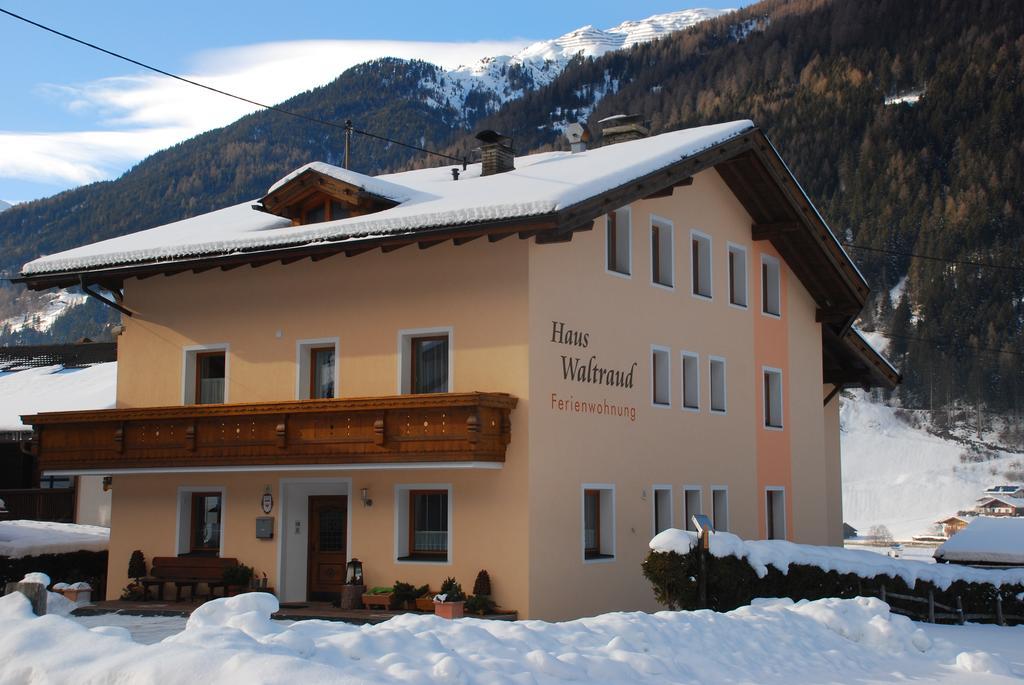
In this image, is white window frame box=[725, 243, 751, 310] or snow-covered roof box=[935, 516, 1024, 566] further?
white window frame box=[725, 243, 751, 310]

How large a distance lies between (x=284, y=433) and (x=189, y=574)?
139 inches

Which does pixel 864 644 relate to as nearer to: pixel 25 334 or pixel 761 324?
pixel 761 324

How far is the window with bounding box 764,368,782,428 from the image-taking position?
2780cm

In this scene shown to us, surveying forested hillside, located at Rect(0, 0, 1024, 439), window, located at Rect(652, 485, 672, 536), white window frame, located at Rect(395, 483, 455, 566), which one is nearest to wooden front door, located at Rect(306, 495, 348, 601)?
white window frame, located at Rect(395, 483, 455, 566)

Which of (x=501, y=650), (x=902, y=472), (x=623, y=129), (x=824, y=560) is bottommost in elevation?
(x=501, y=650)

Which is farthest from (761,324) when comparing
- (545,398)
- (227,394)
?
(227,394)

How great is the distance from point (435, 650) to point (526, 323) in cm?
965

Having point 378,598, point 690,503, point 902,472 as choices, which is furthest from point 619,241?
point 902,472

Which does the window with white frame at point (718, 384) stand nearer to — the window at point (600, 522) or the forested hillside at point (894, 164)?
the window at point (600, 522)

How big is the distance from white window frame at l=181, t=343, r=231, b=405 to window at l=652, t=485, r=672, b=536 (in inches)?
308

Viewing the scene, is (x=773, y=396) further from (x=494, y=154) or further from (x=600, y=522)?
(x=494, y=154)

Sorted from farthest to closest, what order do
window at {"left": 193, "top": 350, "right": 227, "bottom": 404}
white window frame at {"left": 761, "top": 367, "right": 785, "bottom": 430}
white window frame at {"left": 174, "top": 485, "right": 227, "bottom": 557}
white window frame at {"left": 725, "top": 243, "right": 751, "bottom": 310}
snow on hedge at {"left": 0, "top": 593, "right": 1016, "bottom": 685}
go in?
white window frame at {"left": 761, "top": 367, "right": 785, "bottom": 430} < white window frame at {"left": 725, "top": 243, "right": 751, "bottom": 310} < window at {"left": 193, "top": 350, "right": 227, "bottom": 404} < white window frame at {"left": 174, "top": 485, "right": 227, "bottom": 557} < snow on hedge at {"left": 0, "top": 593, "right": 1016, "bottom": 685}

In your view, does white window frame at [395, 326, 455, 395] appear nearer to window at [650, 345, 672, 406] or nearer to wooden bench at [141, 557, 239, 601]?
wooden bench at [141, 557, 239, 601]

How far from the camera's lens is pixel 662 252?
24250mm
